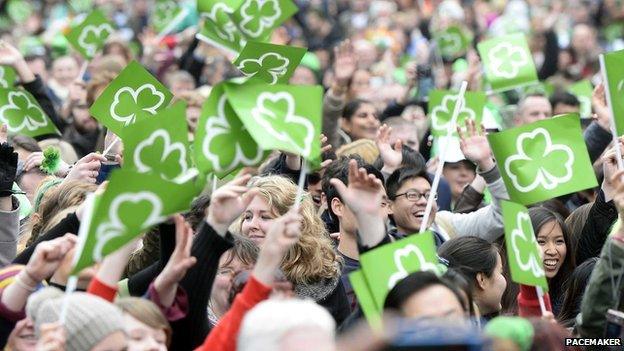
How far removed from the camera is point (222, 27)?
851cm

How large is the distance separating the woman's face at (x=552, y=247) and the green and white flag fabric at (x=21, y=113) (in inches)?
130

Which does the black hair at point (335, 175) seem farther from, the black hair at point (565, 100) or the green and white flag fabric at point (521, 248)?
the black hair at point (565, 100)

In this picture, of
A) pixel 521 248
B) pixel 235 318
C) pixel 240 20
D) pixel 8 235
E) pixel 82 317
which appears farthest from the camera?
pixel 240 20

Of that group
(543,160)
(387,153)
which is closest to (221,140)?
(543,160)

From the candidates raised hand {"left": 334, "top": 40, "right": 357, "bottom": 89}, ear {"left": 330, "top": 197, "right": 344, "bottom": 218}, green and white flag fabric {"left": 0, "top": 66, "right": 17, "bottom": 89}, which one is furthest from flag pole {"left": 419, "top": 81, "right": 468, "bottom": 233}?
green and white flag fabric {"left": 0, "top": 66, "right": 17, "bottom": 89}

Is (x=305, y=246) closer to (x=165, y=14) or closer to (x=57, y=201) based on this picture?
(x=57, y=201)

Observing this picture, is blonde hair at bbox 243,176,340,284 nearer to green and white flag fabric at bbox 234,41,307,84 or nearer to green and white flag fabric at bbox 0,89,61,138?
green and white flag fabric at bbox 234,41,307,84

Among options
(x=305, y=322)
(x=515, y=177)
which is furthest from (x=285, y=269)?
(x=305, y=322)

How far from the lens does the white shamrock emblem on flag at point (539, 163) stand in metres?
6.31

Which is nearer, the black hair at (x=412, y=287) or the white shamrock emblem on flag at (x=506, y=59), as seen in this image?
the black hair at (x=412, y=287)

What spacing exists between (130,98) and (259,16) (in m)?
1.45

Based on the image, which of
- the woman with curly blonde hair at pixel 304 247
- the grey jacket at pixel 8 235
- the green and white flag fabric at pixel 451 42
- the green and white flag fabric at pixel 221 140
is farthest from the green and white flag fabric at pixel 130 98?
the green and white flag fabric at pixel 451 42

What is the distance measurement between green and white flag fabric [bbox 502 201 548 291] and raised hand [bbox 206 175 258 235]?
103 cm

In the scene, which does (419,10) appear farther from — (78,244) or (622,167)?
(78,244)
